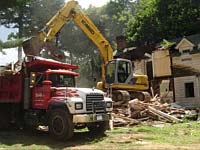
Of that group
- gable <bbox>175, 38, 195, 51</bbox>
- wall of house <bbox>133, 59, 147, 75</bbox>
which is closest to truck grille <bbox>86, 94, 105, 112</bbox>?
gable <bbox>175, 38, 195, 51</bbox>

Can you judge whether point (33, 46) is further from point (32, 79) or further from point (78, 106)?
point (78, 106)

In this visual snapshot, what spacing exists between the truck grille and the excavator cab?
10.00 meters

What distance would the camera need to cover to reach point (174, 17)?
4359 centimetres

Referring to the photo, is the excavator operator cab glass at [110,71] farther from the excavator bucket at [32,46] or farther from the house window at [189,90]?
the house window at [189,90]

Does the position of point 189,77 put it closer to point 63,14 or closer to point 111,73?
point 111,73

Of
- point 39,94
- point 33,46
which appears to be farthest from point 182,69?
point 39,94

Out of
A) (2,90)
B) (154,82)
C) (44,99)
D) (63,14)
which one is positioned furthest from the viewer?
(154,82)

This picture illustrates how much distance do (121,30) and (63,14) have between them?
4375cm

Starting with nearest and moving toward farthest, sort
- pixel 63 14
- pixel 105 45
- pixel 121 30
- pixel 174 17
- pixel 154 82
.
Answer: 1. pixel 63 14
2. pixel 105 45
3. pixel 154 82
4. pixel 174 17
5. pixel 121 30

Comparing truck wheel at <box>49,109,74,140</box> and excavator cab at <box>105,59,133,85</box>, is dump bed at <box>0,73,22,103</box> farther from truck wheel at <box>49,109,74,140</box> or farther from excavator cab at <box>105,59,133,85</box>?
excavator cab at <box>105,59,133,85</box>

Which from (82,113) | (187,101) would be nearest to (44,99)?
(82,113)

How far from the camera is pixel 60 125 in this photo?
13.2 metres

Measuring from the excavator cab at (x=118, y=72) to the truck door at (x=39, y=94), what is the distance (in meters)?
10.1

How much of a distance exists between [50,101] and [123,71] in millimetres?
11518
